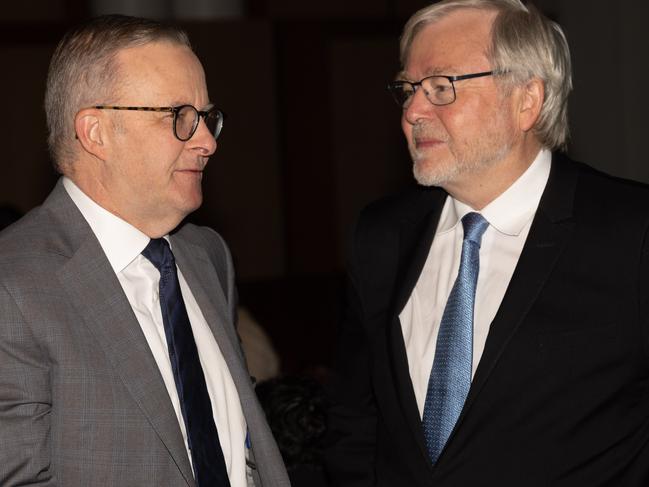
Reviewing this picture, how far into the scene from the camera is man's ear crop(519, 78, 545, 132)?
2408 millimetres

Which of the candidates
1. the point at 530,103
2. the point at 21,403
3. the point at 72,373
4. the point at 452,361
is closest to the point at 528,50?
the point at 530,103

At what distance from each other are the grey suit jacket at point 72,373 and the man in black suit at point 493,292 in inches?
28.2

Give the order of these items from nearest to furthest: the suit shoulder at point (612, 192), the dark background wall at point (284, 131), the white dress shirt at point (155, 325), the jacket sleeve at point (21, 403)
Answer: the jacket sleeve at point (21, 403), the white dress shirt at point (155, 325), the suit shoulder at point (612, 192), the dark background wall at point (284, 131)

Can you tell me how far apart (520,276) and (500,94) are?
0.51 metres

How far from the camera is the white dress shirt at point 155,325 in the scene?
1.95 meters

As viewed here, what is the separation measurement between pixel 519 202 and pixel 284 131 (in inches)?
206

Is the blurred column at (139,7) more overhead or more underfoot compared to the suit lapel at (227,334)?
more overhead

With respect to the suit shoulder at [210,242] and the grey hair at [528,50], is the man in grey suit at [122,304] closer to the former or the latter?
the suit shoulder at [210,242]

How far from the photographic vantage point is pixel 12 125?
6.84 m

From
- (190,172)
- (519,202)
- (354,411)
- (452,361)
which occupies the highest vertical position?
(190,172)

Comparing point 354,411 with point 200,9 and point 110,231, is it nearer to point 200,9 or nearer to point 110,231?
point 110,231

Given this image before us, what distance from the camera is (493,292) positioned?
2264mm

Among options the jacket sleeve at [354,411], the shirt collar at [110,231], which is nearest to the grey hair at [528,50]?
the jacket sleeve at [354,411]

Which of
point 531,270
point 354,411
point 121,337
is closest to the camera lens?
point 121,337
